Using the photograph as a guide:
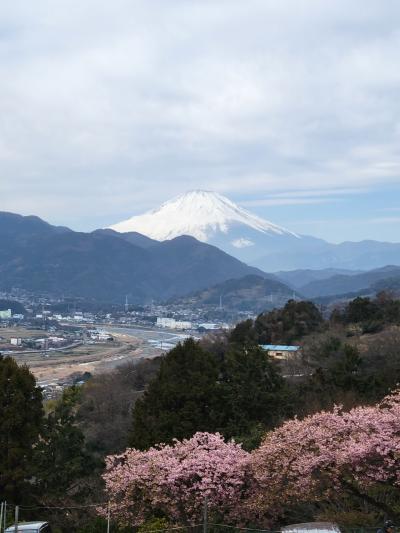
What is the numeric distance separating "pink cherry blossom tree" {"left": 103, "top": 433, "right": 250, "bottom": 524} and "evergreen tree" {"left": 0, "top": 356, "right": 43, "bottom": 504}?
14.5 ft

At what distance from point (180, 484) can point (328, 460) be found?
2.55m

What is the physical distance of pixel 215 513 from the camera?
10.7 meters

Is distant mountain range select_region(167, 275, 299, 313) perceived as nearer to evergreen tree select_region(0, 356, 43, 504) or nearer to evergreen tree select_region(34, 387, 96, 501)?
evergreen tree select_region(0, 356, 43, 504)

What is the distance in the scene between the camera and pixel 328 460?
9.14 m

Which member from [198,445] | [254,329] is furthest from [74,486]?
[254,329]

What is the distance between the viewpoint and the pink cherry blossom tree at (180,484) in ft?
34.2

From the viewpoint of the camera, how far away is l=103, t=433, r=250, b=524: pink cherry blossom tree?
10.4m

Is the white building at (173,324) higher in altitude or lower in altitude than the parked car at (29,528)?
lower

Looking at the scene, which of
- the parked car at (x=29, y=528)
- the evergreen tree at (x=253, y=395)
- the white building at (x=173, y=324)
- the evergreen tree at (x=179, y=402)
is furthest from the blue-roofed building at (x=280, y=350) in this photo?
the white building at (x=173, y=324)

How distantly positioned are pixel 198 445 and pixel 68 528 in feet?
12.5

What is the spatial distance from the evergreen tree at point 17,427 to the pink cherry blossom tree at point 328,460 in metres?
6.53

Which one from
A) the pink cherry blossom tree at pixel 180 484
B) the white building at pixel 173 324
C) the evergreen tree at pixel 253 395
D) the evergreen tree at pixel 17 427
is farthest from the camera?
the white building at pixel 173 324

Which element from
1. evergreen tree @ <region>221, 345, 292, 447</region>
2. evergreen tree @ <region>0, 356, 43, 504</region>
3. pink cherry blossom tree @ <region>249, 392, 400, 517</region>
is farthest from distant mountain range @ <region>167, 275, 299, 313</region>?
pink cherry blossom tree @ <region>249, 392, 400, 517</region>

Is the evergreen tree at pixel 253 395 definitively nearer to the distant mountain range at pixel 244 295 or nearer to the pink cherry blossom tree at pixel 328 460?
the pink cherry blossom tree at pixel 328 460
